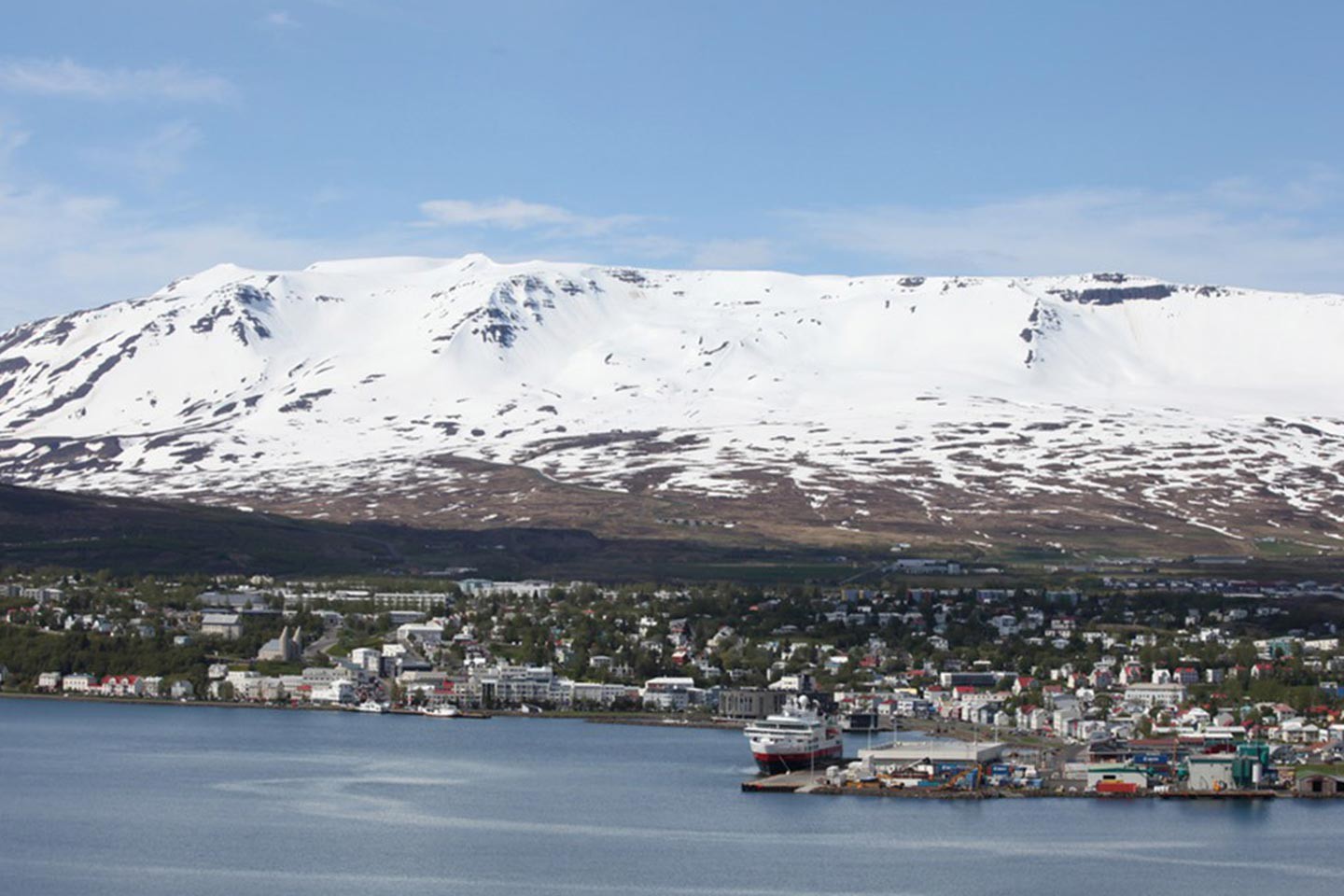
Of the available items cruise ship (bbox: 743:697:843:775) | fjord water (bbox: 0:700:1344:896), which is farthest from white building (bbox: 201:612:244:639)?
cruise ship (bbox: 743:697:843:775)

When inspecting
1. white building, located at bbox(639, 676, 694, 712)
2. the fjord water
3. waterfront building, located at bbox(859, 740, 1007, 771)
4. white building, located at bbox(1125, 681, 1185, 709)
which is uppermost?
white building, located at bbox(1125, 681, 1185, 709)

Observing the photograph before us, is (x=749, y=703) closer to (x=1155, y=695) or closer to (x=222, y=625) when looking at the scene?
(x=1155, y=695)

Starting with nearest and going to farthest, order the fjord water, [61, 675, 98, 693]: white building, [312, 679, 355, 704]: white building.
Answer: the fjord water, [312, 679, 355, 704]: white building, [61, 675, 98, 693]: white building

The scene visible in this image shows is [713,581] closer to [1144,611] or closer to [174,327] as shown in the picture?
[1144,611]

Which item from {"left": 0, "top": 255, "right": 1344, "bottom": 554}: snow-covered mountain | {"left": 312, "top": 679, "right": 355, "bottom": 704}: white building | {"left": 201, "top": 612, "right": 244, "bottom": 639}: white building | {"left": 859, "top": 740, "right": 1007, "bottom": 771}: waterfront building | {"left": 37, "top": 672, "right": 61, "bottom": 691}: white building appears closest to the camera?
{"left": 859, "top": 740, "right": 1007, "bottom": 771}: waterfront building

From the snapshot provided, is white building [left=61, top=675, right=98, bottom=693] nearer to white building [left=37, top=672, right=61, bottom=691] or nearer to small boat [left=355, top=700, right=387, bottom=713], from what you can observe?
white building [left=37, top=672, right=61, bottom=691]

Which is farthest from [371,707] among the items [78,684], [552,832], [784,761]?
[552,832]

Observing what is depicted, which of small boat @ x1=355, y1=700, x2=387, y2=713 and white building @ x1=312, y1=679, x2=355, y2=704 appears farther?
white building @ x1=312, y1=679, x2=355, y2=704
